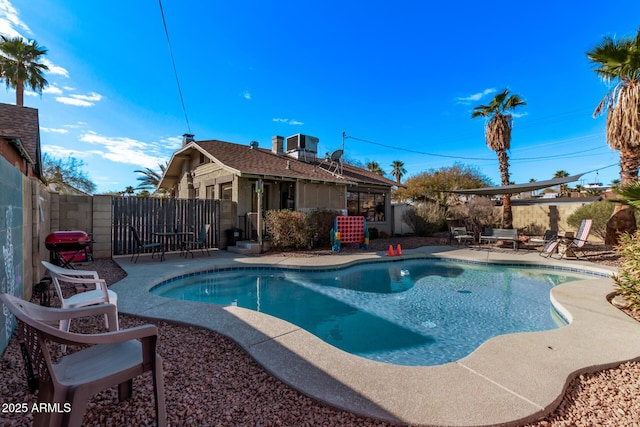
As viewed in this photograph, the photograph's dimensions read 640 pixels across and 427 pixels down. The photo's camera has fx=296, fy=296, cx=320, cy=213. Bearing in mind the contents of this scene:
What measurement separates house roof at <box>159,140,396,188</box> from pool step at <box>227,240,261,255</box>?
2575mm

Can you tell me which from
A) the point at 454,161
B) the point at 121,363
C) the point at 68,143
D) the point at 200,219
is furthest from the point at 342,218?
the point at 68,143

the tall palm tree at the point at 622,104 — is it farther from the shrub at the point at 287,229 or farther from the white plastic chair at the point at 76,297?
the white plastic chair at the point at 76,297

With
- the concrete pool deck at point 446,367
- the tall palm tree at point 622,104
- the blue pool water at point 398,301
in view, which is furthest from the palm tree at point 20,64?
the tall palm tree at point 622,104

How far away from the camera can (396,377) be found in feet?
8.59

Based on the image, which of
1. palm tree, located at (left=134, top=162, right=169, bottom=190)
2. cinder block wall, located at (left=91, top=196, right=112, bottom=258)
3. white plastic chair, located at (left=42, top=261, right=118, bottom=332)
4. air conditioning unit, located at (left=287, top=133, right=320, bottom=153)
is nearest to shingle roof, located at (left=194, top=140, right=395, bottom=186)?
air conditioning unit, located at (left=287, top=133, right=320, bottom=153)

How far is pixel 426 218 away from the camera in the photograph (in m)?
16.7

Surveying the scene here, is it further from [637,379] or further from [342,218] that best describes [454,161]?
[637,379]

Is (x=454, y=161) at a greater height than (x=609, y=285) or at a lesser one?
greater

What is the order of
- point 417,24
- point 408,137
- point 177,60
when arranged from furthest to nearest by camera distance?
point 408,137 → point 417,24 → point 177,60

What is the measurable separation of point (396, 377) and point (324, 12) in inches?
485

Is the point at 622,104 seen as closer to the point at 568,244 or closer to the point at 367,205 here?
the point at 568,244

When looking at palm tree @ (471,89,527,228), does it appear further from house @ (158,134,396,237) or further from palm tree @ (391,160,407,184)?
palm tree @ (391,160,407,184)

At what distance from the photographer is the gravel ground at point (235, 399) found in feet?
6.87

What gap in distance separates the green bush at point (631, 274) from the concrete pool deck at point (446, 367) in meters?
0.32
